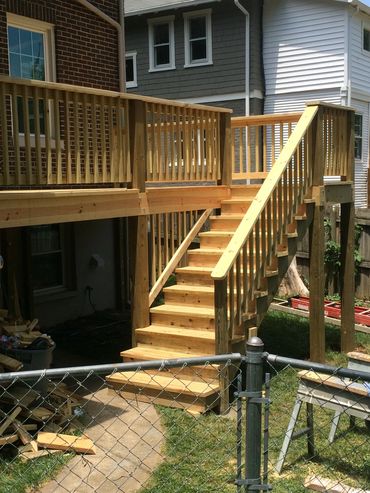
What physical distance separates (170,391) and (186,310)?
49.0 inches

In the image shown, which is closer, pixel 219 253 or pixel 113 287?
pixel 219 253

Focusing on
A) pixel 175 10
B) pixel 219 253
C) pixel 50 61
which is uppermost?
pixel 175 10

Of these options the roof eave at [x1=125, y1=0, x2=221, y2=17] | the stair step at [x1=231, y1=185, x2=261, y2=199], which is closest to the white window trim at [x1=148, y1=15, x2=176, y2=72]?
the roof eave at [x1=125, y1=0, x2=221, y2=17]

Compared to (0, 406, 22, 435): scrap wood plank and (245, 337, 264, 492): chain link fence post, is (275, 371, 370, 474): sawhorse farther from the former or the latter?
(0, 406, 22, 435): scrap wood plank

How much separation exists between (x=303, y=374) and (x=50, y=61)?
671 centimetres

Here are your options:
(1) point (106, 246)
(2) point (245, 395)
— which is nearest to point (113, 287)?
(1) point (106, 246)

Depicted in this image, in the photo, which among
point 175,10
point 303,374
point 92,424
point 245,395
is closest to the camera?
point 245,395

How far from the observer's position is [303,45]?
17.2 m

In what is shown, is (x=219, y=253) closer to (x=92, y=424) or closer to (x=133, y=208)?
(x=133, y=208)

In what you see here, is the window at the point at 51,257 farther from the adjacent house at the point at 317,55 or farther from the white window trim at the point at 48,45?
the adjacent house at the point at 317,55

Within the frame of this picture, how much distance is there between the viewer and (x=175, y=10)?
18.3 meters

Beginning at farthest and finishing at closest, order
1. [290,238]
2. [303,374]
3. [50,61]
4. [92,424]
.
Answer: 1. [50,61]
2. [290,238]
3. [92,424]
4. [303,374]

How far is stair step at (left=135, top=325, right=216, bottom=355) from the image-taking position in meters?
6.53

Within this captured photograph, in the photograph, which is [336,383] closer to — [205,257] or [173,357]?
[173,357]
